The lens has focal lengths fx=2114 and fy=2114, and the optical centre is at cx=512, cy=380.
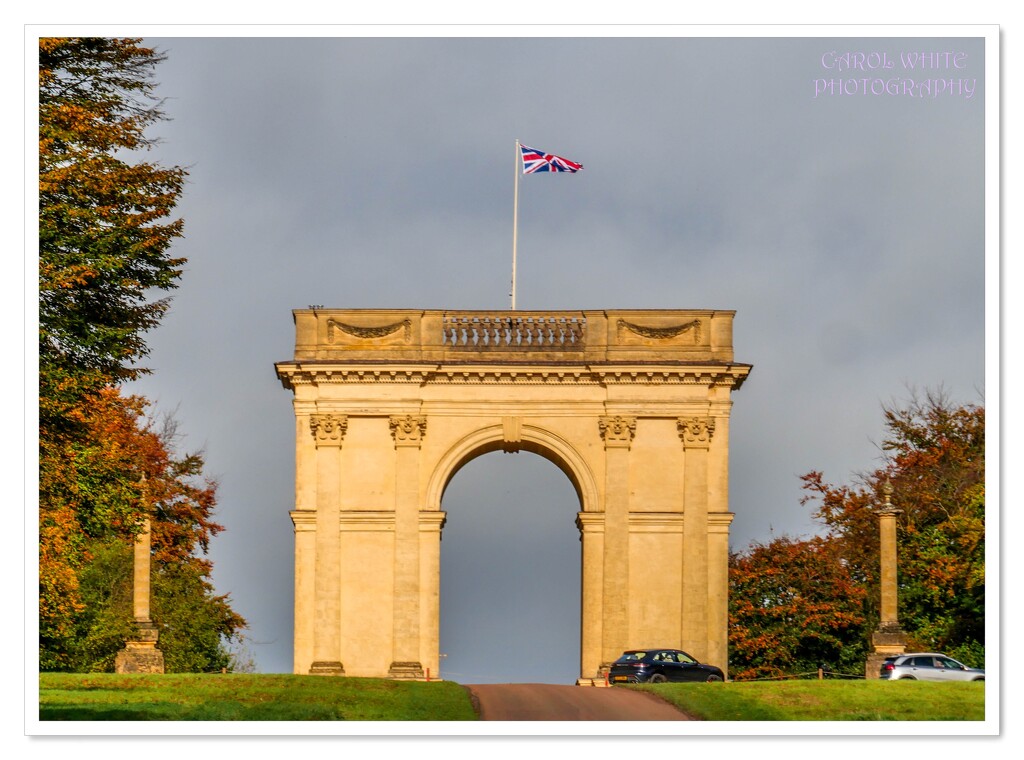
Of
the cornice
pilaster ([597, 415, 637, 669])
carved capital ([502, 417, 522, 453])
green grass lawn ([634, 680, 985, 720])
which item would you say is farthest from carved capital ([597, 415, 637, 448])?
green grass lawn ([634, 680, 985, 720])

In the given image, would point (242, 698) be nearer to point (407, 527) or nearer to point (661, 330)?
point (407, 527)

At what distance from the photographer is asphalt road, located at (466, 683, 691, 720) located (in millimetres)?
40625

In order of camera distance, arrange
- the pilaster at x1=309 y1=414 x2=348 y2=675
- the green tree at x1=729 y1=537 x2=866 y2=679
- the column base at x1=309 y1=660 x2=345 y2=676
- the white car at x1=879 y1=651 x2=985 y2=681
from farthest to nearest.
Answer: the green tree at x1=729 y1=537 x2=866 y2=679 → the pilaster at x1=309 y1=414 x2=348 y2=675 → the column base at x1=309 y1=660 x2=345 y2=676 → the white car at x1=879 y1=651 x2=985 y2=681

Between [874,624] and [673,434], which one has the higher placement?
[673,434]

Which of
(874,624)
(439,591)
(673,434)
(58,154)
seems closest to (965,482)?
(874,624)

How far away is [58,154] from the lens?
4291cm

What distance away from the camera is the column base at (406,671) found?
2245 inches

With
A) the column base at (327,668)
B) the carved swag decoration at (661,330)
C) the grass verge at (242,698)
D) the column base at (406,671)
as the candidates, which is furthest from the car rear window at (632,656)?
the carved swag decoration at (661,330)

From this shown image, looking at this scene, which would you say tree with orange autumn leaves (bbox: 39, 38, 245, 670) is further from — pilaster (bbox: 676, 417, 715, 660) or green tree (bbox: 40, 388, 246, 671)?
pilaster (bbox: 676, 417, 715, 660)

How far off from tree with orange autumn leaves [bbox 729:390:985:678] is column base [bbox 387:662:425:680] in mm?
13068
